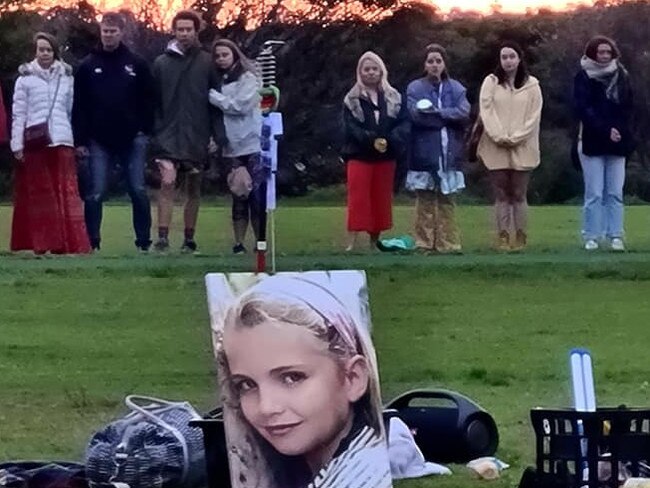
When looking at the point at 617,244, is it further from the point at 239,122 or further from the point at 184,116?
the point at 184,116

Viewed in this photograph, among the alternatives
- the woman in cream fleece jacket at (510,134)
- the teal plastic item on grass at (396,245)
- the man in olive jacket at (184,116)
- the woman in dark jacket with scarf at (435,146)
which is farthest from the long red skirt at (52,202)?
the woman in cream fleece jacket at (510,134)

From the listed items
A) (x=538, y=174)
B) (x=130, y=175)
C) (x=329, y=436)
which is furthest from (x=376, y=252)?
(x=538, y=174)

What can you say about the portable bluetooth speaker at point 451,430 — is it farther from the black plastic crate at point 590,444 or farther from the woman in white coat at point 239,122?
the woman in white coat at point 239,122

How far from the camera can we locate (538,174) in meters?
33.9

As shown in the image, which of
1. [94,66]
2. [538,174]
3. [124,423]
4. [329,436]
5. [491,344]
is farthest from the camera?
[538,174]

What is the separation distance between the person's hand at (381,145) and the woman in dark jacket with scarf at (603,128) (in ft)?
5.00

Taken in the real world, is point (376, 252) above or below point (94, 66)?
below

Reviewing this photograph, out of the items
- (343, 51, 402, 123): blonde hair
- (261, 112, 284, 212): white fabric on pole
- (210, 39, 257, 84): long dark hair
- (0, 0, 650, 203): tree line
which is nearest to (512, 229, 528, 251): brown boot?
(343, 51, 402, 123): blonde hair

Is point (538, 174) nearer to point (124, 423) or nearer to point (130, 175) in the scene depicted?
point (130, 175)

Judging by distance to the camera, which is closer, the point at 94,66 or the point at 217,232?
the point at 94,66

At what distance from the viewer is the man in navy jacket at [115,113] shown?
45.6 ft

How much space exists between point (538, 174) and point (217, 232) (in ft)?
51.0

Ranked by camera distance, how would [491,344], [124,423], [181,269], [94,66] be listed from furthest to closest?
[94,66] → [181,269] → [491,344] → [124,423]

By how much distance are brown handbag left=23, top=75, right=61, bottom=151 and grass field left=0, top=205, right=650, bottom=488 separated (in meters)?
0.94
